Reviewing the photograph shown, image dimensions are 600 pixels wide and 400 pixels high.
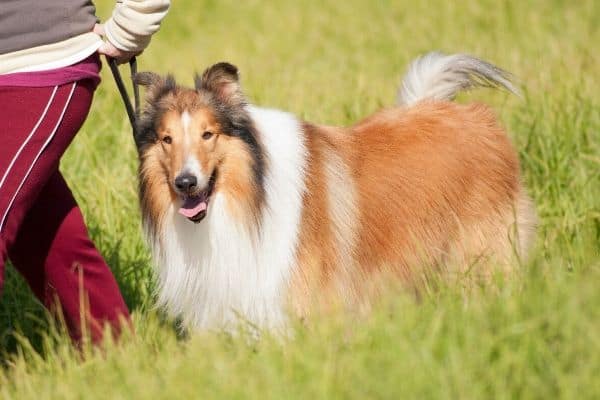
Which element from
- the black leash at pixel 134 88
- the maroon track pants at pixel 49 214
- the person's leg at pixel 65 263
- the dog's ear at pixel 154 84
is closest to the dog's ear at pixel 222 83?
the dog's ear at pixel 154 84

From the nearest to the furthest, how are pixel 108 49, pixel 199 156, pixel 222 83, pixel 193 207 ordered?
pixel 108 49, pixel 199 156, pixel 193 207, pixel 222 83

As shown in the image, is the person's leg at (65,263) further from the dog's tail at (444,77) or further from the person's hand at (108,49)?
the dog's tail at (444,77)

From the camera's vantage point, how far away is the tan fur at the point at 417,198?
14.1ft

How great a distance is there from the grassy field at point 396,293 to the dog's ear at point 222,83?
985mm

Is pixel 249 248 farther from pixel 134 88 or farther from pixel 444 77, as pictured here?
pixel 444 77

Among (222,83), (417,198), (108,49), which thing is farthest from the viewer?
(417,198)

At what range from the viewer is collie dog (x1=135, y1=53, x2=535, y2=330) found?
3.98 meters

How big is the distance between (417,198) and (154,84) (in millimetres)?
1329

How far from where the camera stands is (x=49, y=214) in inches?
155

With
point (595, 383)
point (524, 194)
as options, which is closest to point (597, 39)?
point (524, 194)

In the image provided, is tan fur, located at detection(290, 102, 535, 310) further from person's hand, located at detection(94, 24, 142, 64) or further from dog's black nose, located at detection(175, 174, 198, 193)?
person's hand, located at detection(94, 24, 142, 64)

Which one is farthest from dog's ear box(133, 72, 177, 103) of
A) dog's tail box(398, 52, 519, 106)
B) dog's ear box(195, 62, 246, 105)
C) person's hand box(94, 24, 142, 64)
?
dog's tail box(398, 52, 519, 106)

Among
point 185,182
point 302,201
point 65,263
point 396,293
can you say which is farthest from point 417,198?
point 65,263

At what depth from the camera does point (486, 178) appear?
4.69 m
